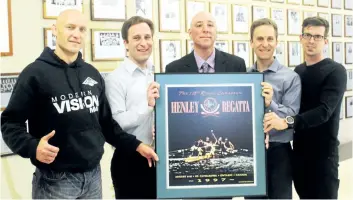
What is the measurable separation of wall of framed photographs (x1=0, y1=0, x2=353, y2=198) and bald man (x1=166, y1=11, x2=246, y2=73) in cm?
105

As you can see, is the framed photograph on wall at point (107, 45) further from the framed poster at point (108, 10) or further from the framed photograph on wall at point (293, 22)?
the framed photograph on wall at point (293, 22)

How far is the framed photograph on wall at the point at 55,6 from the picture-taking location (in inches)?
110

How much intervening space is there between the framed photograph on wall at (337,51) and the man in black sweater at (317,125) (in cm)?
269

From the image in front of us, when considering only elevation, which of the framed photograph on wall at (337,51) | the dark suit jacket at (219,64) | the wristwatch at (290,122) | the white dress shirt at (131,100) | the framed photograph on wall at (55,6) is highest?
the framed photograph on wall at (55,6)

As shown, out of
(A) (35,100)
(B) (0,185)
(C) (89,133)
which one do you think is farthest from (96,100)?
(B) (0,185)

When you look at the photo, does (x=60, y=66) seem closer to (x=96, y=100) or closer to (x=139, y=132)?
(x=96, y=100)

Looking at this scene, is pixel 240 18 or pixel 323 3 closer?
pixel 240 18

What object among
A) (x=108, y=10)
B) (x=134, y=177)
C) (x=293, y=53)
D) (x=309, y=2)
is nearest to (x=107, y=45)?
(x=108, y=10)

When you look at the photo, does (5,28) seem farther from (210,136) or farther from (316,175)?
(316,175)

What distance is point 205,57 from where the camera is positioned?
7.41 ft

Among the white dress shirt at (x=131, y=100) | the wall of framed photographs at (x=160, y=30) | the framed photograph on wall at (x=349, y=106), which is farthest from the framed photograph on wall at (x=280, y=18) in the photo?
the white dress shirt at (x=131, y=100)

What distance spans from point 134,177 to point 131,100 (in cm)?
39

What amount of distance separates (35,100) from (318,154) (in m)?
1.58

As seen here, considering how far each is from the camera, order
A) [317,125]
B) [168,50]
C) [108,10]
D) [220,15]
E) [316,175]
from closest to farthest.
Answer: [317,125] < [316,175] < [108,10] < [168,50] < [220,15]
